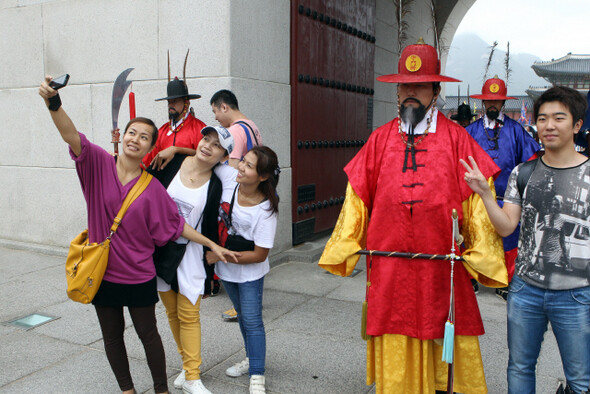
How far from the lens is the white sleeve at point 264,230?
8.98 ft

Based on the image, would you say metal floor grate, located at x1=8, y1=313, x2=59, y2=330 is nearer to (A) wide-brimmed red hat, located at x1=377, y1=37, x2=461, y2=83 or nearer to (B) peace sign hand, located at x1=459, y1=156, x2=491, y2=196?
(A) wide-brimmed red hat, located at x1=377, y1=37, x2=461, y2=83

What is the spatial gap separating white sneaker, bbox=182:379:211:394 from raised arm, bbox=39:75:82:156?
52.0 inches

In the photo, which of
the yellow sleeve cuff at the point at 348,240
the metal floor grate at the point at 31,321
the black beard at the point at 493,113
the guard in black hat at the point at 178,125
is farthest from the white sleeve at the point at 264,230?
the black beard at the point at 493,113

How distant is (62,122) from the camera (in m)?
2.32

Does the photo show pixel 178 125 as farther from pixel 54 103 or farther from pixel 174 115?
pixel 54 103

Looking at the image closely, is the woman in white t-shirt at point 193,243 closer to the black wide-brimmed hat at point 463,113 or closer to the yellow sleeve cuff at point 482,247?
the yellow sleeve cuff at point 482,247

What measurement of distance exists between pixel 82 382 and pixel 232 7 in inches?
129

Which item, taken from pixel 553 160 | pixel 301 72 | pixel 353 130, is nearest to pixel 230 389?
pixel 553 160

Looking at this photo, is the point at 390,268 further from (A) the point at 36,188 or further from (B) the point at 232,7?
(A) the point at 36,188

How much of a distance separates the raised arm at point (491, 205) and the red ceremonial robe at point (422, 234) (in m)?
0.20

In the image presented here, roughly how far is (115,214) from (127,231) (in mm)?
100

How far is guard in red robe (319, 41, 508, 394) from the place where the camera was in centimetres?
243

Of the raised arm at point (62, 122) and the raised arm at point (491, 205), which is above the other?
the raised arm at point (62, 122)

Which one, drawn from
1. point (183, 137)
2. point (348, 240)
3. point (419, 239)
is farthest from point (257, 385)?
point (183, 137)
